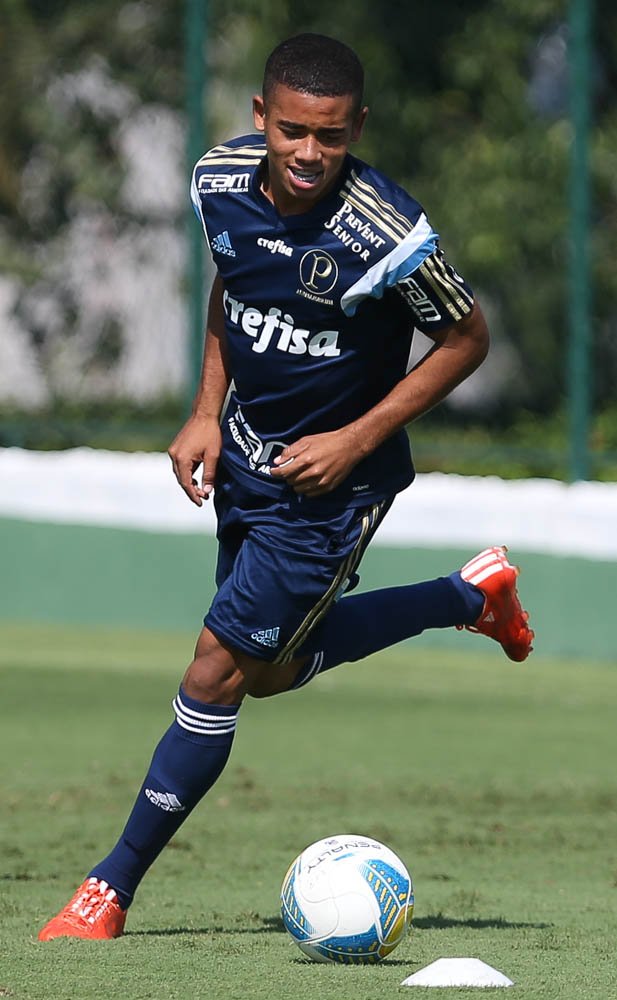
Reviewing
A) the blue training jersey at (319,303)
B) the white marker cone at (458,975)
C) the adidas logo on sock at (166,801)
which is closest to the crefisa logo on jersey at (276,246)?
the blue training jersey at (319,303)

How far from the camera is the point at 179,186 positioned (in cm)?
1362

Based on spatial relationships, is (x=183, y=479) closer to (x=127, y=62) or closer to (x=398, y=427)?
(x=398, y=427)

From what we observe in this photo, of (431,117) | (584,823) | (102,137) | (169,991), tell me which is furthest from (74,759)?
(431,117)

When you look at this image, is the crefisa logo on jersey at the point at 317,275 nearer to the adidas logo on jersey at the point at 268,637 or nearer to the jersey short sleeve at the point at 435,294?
the jersey short sleeve at the point at 435,294

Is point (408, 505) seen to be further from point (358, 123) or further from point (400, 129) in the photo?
point (358, 123)

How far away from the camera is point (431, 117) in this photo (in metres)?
15.9

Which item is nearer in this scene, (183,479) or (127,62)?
(183,479)

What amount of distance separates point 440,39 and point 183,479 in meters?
11.4

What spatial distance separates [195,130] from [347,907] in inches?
364

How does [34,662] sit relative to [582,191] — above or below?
below

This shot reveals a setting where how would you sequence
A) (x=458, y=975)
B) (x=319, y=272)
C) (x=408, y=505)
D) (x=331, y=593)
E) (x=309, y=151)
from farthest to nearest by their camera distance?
1. (x=408, y=505)
2. (x=331, y=593)
3. (x=319, y=272)
4. (x=309, y=151)
5. (x=458, y=975)

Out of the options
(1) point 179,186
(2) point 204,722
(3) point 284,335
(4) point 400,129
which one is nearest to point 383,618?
(2) point 204,722

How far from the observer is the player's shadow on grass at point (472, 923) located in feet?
17.6

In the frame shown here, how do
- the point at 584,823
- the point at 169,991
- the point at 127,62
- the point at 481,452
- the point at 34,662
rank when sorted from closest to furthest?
the point at 169,991 < the point at 584,823 < the point at 34,662 < the point at 481,452 < the point at 127,62
